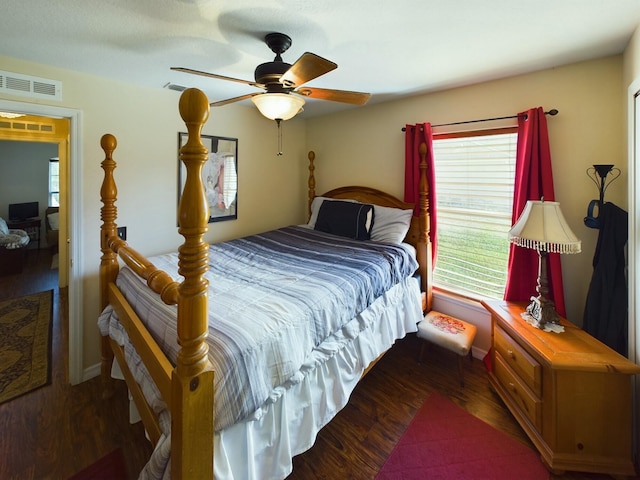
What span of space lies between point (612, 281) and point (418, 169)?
1.56 metres

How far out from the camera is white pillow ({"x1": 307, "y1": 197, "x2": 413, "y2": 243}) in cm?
261

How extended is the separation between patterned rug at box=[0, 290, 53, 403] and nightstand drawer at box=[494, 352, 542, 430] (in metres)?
3.32

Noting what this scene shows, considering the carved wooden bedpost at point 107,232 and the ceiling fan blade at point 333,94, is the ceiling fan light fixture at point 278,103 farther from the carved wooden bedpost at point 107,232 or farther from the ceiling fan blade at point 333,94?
the carved wooden bedpost at point 107,232

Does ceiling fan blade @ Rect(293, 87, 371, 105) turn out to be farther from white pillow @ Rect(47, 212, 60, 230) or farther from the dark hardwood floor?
white pillow @ Rect(47, 212, 60, 230)

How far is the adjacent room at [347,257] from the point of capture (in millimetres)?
1235

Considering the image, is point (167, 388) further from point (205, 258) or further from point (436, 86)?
point (436, 86)

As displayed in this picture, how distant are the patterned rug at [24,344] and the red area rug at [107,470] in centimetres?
102

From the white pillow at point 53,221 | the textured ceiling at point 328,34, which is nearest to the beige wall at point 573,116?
→ the textured ceiling at point 328,34

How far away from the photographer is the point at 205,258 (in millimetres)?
906

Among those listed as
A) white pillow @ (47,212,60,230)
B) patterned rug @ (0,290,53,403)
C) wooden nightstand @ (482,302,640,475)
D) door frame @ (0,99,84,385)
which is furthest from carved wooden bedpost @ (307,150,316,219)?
white pillow @ (47,212,60,230)

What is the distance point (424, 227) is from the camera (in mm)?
2617

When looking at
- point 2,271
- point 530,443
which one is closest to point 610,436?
point 530,443

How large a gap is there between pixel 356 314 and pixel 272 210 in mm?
2073

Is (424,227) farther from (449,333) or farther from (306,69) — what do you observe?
(306,69)
